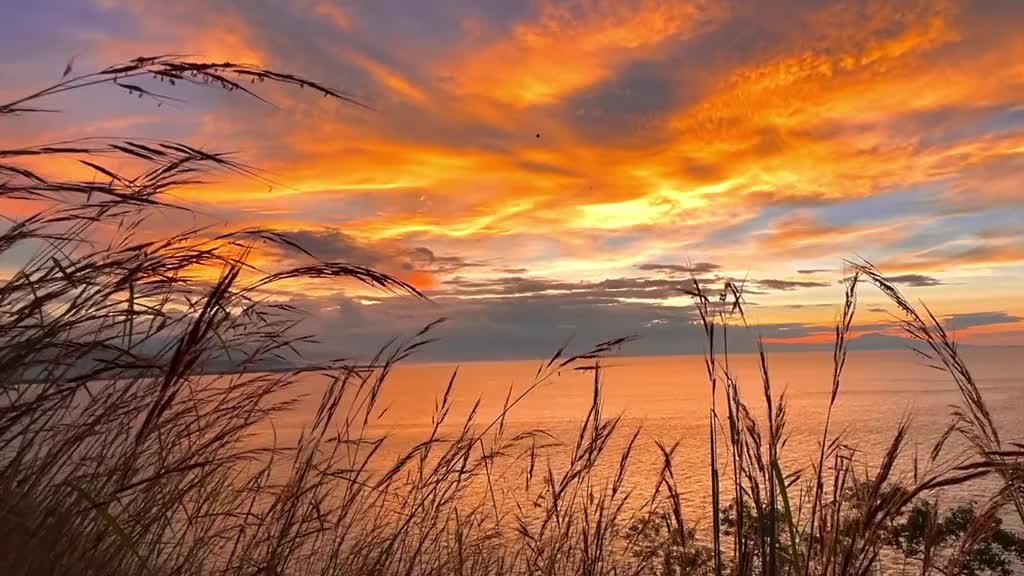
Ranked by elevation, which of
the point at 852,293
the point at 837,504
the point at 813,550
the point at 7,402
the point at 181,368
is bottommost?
the point at 813,550

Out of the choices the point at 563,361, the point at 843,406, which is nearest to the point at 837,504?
the point at 563,361

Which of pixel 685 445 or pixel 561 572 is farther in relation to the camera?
pixel 685 445

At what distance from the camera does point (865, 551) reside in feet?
6.61

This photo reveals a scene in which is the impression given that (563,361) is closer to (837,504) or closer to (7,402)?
(837,504)

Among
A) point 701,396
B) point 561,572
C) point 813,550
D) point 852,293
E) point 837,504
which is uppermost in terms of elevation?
point 852,293

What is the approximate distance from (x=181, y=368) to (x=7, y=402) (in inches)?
45.2

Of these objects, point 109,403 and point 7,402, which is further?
point 109,403

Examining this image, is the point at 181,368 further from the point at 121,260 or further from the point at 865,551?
the point at 865,551

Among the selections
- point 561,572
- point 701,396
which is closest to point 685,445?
point 561,572

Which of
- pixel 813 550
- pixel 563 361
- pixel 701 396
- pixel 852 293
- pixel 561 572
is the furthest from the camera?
pixel 701 396

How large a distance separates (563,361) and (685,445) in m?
59.3

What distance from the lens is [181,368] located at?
1.54 m

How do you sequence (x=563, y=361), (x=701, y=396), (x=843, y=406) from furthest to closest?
1. (x=701, y=396)
2. (x=843, y=406)
3. (x=563, y=361)

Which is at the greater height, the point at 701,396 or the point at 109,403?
the point at 109,403
